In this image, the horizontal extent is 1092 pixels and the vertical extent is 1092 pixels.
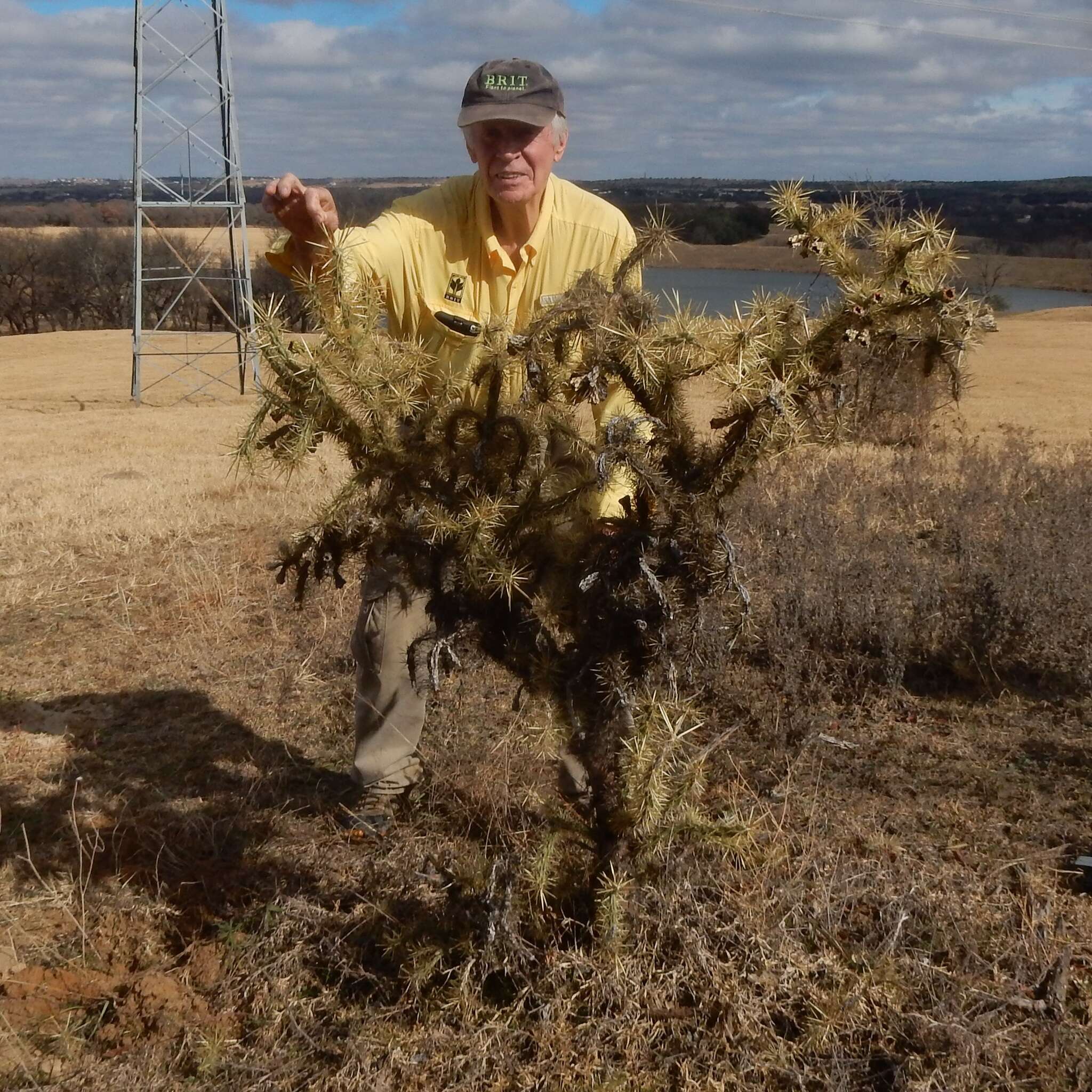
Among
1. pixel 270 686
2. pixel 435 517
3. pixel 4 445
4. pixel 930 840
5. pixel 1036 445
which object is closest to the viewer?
pixel 435 517

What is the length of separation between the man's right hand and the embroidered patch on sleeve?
0.53m

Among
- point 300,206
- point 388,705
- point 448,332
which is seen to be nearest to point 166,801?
point 388,705

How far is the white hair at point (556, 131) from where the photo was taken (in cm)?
313

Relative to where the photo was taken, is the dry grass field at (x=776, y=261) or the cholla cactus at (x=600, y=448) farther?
the dry grass field at (x=776, y=261)

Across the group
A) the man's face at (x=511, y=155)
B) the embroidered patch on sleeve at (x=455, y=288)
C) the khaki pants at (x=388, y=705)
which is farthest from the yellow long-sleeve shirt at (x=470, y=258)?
Result: the khaki pants at (x=388, y=705)

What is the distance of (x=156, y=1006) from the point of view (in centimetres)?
289

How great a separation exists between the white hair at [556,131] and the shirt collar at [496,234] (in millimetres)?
147

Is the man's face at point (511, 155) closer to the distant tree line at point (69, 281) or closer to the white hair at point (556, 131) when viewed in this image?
the white hair at point (556, 131)

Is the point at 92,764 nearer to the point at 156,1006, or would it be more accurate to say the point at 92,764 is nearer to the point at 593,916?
the point at 156,1006

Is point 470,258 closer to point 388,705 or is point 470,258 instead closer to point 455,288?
point 455,288

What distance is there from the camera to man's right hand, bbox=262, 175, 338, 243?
281cm

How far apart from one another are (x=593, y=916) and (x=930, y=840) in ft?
3.69

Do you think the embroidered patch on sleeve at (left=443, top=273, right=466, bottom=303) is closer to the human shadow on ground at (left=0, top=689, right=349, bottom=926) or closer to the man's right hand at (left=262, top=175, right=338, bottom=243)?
the man's right hand at (left=262, top=175, right=338, bottom=243)

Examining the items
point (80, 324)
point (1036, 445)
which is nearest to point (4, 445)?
point (1036, 445)
